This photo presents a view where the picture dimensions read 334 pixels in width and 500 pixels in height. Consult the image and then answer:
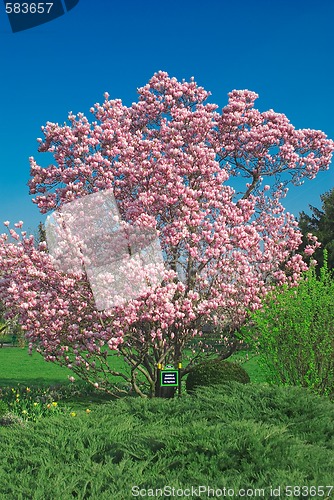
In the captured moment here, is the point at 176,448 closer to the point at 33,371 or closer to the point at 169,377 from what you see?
the point at 169,377

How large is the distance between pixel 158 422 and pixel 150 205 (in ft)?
22.6

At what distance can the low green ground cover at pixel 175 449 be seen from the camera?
5.26 metres

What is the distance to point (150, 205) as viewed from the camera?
13.3 m

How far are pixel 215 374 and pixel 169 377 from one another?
108 centimetres

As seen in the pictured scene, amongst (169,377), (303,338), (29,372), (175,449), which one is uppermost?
(303,338)

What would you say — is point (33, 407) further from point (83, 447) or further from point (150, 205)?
point (83, 447)

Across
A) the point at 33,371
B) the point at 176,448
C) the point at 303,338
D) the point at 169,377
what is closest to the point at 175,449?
the point at 176,448

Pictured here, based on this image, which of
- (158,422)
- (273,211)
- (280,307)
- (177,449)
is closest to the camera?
(177,449)

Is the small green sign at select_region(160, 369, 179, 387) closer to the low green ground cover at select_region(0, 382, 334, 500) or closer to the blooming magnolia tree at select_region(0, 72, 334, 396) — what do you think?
the blooming magnolia tree at select_region(0, 72, 334, 396)

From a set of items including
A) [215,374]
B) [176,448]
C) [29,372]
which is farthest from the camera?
[29,372]

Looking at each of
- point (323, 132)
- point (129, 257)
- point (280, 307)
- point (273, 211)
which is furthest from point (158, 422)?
point (323, 132)

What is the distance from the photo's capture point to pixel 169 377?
12.3 m

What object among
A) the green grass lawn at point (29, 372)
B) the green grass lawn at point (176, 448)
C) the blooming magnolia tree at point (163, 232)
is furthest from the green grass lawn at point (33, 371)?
the green grass lawn at point (176, 448)

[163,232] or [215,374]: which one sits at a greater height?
[163,232]
